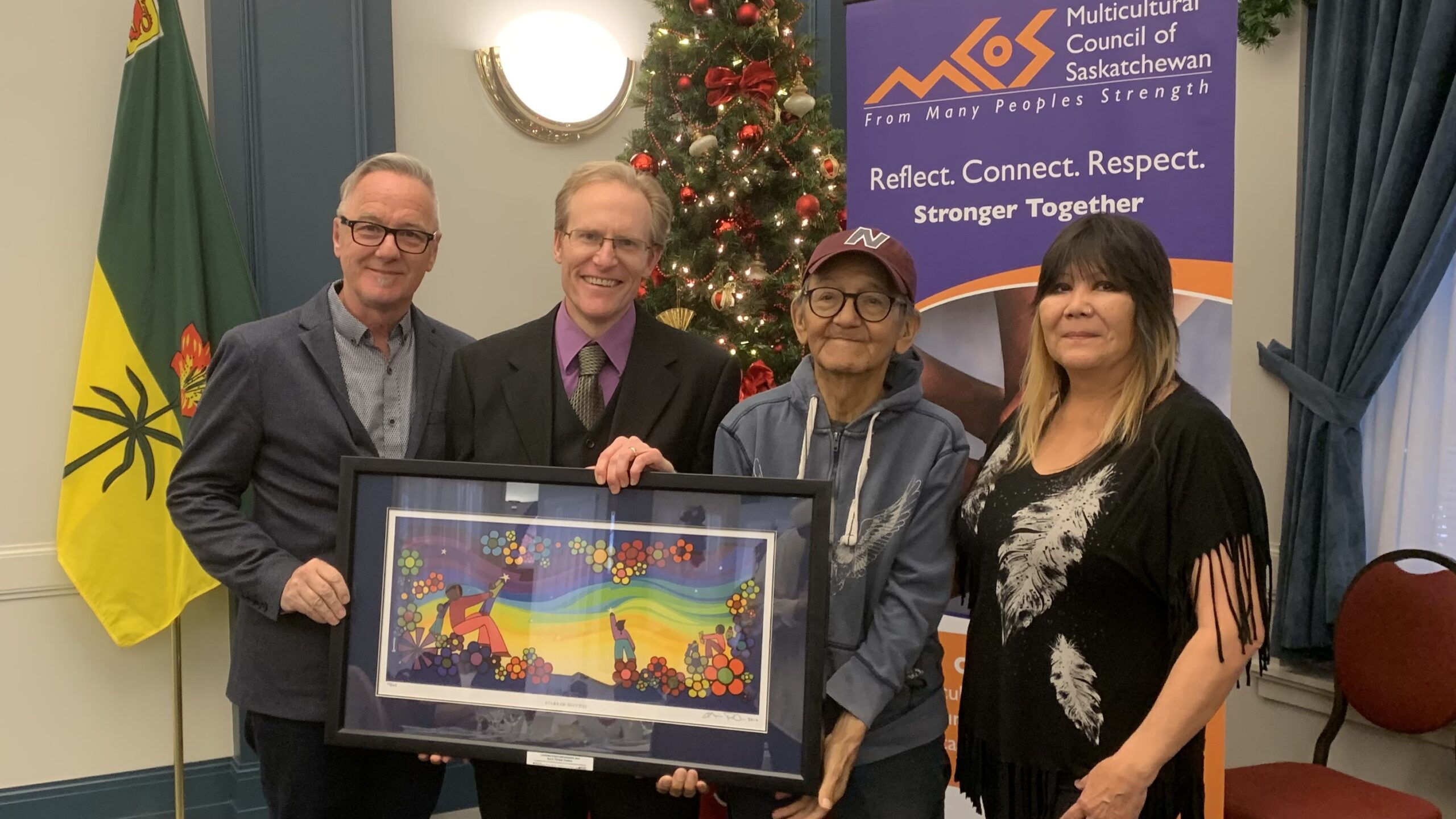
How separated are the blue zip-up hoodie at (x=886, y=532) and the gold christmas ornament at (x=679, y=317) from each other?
6.52 feet

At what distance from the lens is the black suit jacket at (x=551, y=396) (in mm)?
1976

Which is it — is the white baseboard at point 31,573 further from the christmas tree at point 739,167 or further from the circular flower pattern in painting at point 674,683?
the circular flower pattern in painting at point 674,683

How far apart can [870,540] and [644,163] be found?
95.3 inches

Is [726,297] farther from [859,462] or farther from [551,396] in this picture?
[859,462]

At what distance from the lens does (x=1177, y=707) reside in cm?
153

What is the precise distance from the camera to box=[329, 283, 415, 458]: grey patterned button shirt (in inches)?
80.7

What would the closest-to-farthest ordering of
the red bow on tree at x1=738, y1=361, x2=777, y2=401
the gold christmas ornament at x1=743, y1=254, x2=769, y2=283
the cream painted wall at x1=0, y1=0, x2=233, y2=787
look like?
the cream painted wall at x1=0, y1=0, x2=233, y2=787 < the red bow on tree at x1=738, y1=361, x2=777, y2=401 < the gold christmas ornament at x1=743, y1=254, x2=769, y2=283

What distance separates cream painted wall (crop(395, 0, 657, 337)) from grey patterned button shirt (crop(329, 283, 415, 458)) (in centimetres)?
201

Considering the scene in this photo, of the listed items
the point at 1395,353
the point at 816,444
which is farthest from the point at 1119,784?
the point at 1395,353

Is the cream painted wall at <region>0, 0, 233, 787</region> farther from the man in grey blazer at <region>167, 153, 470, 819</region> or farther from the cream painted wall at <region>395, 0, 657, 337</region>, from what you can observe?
the man in grey blazer at <region>167, 153, 470, 819</region>

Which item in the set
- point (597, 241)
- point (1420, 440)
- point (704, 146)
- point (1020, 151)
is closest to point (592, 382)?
point (597, 241)

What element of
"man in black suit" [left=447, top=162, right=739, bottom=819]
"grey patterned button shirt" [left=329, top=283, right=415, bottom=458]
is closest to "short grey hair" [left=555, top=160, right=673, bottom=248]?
"man in black suit" [left=447, top=162, right=739, bottom=819]

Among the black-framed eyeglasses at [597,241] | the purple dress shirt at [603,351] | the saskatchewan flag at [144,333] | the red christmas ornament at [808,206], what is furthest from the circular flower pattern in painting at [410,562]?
the red christmas ornament at [808,206]

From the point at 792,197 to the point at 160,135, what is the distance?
2097mm
